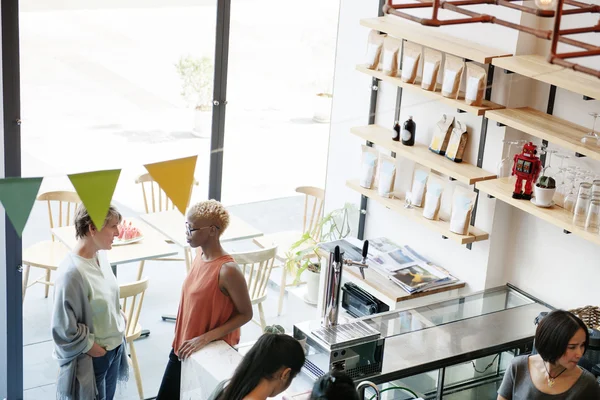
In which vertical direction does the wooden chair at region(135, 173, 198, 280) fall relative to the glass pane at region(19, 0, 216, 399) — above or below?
below

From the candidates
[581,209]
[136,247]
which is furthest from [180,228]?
[581,209]

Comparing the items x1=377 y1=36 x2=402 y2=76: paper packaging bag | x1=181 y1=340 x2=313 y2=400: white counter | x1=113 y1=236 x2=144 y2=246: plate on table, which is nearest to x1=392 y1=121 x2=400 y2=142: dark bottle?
x1=377 y1=36 x2=402 y2=76: paper packaging bag

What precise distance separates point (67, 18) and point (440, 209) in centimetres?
200

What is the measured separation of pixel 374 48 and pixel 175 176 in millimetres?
1797

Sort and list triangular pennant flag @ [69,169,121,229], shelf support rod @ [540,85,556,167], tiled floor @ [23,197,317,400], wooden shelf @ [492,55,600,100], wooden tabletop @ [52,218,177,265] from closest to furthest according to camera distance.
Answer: triangular pennant flag @ [69,169,121,229]
wooden shelf @ [492,55,600,100]
shelf support rod @ [540,85,556,167]
wooden tabletop @ [52,218,177,265]
tiled floor @ [23,197,317,400]

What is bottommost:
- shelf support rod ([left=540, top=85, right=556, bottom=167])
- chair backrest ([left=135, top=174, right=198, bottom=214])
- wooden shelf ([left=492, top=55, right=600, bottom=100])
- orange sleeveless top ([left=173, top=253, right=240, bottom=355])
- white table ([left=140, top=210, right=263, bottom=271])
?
white table ([left=140, top=210, right=263, bottom=271])

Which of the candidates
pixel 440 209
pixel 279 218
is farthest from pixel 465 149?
pixel 279 218

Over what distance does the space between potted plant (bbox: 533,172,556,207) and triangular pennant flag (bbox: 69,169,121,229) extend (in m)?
1.71

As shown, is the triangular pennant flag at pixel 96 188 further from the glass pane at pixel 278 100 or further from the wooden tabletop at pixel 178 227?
the glass pane at pixel 278 100

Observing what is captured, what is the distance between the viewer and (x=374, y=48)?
431 centimetres

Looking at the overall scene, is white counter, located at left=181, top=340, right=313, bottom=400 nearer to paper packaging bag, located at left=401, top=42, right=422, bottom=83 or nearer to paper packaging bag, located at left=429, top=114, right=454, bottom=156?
paper packaging bag, located at left=429, top=114, right=454, bottom=156

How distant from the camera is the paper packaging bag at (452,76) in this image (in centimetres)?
385

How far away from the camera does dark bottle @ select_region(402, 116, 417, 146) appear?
4.19m

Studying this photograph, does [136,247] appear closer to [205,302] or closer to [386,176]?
[386,176]
